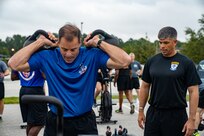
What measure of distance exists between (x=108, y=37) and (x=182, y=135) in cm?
173

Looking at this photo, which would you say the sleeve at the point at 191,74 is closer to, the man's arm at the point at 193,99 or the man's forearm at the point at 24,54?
the man's arm at the point at 193,99

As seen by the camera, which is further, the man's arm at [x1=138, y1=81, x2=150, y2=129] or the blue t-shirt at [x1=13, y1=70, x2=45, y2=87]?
the blue t-shirt at [x1=13, y1=70, x2=45, y2=87]

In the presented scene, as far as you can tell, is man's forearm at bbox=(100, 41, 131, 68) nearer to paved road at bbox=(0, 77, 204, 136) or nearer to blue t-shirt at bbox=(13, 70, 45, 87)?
blue t-shirt at bbox=(13, 70, 45, 87)

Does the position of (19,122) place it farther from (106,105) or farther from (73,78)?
(73,78)

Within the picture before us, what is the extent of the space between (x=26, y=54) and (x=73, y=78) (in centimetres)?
47

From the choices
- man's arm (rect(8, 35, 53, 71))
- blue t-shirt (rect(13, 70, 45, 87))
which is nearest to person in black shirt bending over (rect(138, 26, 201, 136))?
man's arm (rect(8, 35, 53, 71))

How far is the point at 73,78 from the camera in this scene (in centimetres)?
331

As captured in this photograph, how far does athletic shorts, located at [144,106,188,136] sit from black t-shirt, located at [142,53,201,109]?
72mm

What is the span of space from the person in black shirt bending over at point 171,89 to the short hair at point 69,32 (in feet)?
5.35

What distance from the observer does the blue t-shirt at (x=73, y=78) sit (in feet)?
10.8

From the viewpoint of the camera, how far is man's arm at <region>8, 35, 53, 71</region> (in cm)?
344

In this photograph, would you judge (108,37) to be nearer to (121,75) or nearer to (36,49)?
(36,49)

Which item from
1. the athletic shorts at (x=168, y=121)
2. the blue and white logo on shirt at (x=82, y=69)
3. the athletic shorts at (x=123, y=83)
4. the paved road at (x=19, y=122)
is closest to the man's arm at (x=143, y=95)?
the athletic shorts at (x=168, y=121)

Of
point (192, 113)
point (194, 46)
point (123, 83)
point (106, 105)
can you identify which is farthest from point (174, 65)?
point (194, 46)
